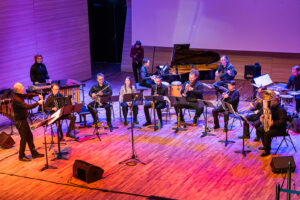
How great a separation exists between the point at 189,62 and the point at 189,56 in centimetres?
19

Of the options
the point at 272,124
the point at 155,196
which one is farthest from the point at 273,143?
the point at 155,196

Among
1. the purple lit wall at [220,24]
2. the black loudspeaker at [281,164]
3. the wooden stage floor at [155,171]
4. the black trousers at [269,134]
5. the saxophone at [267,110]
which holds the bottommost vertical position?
the wooden stage floor at [155,171]

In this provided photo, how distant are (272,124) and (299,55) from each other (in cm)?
667

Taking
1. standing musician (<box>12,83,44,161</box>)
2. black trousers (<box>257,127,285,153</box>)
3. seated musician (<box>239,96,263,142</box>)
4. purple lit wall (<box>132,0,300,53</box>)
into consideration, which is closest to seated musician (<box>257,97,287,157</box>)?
black trousers (<box>257,127,285,153</box>)

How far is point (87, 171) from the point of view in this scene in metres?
6.32

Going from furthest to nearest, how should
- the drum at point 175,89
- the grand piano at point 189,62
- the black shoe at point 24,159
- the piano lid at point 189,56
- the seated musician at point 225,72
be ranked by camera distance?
1. the piano lid at point 189,56
2. the grand piano at point 189,62
3. the seated musician at point 225,72
4. the drum at point 175,89
5. the black shoe at point 24,159

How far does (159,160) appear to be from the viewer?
23.8 feet

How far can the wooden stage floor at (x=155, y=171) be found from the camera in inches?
238

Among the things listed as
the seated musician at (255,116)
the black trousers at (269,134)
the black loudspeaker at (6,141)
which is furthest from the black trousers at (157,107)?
the black loudspeaker at (6,141)

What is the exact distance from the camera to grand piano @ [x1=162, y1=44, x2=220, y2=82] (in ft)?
36.9

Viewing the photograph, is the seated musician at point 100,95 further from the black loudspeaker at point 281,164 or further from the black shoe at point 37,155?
the black loudspeaker at point 281,164

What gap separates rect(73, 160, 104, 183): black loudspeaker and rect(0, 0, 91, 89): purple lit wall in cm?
452

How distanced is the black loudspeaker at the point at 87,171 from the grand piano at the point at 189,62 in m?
5.09

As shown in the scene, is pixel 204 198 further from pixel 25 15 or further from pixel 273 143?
pixel 25 15
